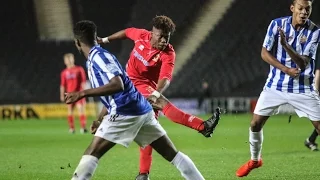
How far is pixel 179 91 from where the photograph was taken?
26641mm

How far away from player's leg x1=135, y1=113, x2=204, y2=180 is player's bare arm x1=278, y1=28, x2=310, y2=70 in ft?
6.41

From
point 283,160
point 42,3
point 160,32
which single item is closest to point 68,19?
point 42,3

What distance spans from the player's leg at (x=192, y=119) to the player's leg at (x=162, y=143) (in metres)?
1.50

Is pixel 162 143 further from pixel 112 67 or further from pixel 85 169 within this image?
pixel 112 67

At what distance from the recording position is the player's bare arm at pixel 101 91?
539cm

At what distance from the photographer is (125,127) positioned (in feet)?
19.2

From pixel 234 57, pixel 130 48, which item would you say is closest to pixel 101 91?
pixel 234 57

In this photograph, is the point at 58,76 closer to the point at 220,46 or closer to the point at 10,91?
the point at 10,91

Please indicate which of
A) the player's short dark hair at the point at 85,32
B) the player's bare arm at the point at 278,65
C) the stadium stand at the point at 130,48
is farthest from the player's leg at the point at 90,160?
the stadium stand at the point at 130,48

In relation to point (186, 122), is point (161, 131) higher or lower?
higher

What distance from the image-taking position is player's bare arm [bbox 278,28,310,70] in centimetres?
737

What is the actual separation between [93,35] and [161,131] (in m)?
1.07

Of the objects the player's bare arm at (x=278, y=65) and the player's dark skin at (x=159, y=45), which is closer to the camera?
the player's dark skin at (x=159, y=45)

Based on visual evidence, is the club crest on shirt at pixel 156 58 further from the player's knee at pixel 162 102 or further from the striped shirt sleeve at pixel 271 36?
the striped shirt sleeve at pixel 271 36
